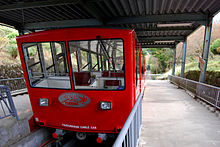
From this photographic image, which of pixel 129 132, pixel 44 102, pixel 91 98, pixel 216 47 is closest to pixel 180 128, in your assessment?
pixel 129 132

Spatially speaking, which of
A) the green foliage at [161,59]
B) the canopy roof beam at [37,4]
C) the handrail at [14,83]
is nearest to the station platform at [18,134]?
the canopy roof beam at [37,4]

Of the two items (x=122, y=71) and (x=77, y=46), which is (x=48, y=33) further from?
(x=122, y=71)

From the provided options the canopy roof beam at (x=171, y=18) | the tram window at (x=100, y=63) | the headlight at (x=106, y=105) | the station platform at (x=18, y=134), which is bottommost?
the station platform at (x=18, y=134)

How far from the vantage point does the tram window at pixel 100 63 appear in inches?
109

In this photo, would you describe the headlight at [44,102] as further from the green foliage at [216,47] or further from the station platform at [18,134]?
the green foliage at [216,47]

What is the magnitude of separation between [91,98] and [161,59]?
26540 millimetres

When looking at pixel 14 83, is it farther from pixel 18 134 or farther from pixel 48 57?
pixel 48 57

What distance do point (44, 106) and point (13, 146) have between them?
4.90 feet

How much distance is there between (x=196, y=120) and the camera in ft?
13.3

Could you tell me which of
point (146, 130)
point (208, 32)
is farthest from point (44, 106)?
point (208, 32)

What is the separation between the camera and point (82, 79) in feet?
10.2

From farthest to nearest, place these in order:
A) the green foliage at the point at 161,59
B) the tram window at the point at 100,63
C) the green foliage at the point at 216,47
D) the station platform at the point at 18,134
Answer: the green foliage at the point at 161,59 < the green foliage at the point at 216,47 < the station platform at the point at 18,134 < the tram window at the point at 100,63

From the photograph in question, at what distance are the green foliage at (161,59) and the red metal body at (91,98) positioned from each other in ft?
84.7

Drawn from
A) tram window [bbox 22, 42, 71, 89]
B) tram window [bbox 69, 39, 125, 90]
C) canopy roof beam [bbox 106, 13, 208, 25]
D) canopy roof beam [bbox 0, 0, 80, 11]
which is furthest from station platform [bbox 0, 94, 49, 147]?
canopy roof beam [bbox 106, 13, 208, 25]
